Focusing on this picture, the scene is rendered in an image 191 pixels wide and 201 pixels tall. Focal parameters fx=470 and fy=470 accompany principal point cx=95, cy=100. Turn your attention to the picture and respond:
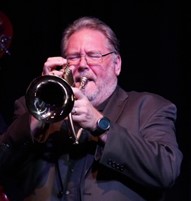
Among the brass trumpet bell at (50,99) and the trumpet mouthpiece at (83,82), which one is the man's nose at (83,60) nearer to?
the trumpet mouthpiece at (83,82)

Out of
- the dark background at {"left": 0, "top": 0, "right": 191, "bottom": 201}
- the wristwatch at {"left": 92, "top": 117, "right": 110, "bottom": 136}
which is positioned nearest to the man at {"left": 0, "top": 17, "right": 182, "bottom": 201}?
the wristwatch at {"left": 92, "top": 117, "right": 110, "bottom": 136}

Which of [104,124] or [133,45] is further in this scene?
[133,45]

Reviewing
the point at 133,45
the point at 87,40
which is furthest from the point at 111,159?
the point at 133,45

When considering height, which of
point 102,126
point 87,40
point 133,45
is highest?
point 87,40

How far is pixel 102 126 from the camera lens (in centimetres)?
179

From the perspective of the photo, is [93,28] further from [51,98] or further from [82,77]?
[51,98]

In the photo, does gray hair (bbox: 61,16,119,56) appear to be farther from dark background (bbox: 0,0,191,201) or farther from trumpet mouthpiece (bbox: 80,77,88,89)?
dark background (bbox: 0,0,191,201)

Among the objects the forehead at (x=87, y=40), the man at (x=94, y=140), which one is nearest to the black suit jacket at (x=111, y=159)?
the man at (x=94, y=140)

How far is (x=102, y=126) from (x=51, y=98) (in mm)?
272

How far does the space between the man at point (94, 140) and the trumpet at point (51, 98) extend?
11mm

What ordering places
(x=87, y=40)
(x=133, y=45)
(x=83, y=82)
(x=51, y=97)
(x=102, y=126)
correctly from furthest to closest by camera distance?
(x=133, y=45) < (x=87, y=40) < (x=83, y=82) < (x=51, y=97) < (x=102, y=126)

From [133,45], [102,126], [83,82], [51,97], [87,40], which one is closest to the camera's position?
[102,126]

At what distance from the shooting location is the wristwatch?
1.78 meters

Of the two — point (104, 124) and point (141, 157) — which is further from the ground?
point (104, 124)
